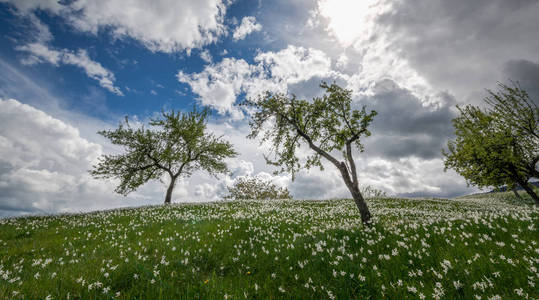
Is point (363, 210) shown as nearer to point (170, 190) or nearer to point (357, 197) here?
point (357, 197)

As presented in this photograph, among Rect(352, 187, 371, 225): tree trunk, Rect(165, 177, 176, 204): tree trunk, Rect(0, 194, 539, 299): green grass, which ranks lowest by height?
Rect(0, 194, 539, 299): green grass

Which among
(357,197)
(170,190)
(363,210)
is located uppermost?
(170,190)

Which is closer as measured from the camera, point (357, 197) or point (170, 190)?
point (357, 197)

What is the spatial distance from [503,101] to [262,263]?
86.9 ft

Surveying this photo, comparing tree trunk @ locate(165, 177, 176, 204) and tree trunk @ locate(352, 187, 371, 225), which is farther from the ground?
tree trunk @ locate(165, 177, 176, 204)

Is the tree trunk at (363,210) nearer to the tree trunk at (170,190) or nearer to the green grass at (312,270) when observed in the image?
the green grass at (312,270)

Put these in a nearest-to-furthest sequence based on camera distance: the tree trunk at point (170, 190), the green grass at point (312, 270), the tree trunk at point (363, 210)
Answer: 1. the green grass at point (312, 270)
2. the tree trunk at point (363, 210)
3. the tree trunk at point (170, 190)

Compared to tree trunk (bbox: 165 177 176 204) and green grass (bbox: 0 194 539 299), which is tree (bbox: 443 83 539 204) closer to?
green grass (bbox: 0 194 539 299)

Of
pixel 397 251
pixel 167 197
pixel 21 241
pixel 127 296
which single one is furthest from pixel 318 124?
pixel 167 197

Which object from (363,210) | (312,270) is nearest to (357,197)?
(363,210)

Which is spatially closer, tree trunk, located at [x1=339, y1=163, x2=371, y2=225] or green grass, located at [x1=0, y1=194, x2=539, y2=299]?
green grass, located at [x1=0, y1=194, x2=539, y2=299]

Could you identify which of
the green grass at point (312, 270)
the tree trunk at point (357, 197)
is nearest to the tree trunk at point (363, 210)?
the tree trunk at point (357, 197)

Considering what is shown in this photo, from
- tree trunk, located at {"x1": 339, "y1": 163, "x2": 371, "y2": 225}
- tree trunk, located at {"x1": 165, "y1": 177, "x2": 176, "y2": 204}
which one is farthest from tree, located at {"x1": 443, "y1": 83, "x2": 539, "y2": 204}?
tree trunk, located at {"x1": 165, "y1": 177, "x2": 176, "y2": 204}

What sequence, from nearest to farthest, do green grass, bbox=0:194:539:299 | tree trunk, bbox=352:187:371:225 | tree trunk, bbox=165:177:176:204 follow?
green grass, bbox=0:194:539:299 → tree trunk, bbox=352:187:371:225 → tree trunk, bbox=165:177:176:204
